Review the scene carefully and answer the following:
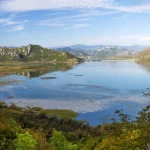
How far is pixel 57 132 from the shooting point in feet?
151

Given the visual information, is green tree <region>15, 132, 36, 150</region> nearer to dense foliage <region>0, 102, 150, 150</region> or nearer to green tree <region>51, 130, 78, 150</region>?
dense foliage <region>0, 102, 150, 150</region>

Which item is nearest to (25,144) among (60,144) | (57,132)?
(60,144)

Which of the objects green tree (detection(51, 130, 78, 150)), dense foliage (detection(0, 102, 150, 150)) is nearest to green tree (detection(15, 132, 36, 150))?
dense foliage (detection(0, 102, 150, 150))

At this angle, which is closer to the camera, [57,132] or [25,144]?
[25,144]

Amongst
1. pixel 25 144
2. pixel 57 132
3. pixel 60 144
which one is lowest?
pixel 60 144

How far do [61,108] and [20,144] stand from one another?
179 feet

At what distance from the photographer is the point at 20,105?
91.8 meters

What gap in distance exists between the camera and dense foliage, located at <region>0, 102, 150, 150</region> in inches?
1282

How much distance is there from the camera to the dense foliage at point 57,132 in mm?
32562

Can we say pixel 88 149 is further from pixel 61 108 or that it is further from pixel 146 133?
pixel 61 108

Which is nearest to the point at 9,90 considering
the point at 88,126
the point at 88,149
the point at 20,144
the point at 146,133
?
the point at 88,126

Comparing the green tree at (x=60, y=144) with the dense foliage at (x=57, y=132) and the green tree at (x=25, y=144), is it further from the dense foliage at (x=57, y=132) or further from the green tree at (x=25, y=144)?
the green tree at (x=25, y=144)

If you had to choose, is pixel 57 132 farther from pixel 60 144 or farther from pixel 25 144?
pixel 25 144

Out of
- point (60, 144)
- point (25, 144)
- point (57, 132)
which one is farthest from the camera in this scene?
point (57, 132)
